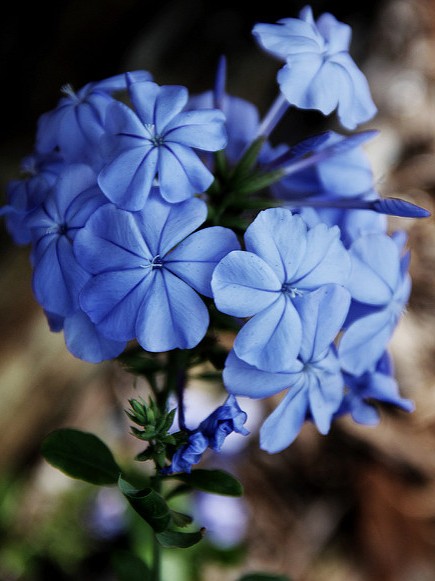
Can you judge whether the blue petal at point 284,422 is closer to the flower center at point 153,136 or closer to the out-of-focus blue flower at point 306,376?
the out-of-focus blue flower at point 306,376

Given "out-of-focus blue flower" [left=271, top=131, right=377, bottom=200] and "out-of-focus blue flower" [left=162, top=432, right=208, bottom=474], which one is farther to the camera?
"out-of-focus blue flower" [left=271, top=131, right=377, bottom=200]

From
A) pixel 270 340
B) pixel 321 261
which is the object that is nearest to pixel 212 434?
pixel 270 340

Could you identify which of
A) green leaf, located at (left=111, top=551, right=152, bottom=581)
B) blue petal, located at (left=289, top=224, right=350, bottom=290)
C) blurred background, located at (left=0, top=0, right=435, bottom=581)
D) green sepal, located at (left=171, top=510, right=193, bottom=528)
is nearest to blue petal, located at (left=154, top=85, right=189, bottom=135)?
blue petal, located at (left=289, top=224, right=350, bottom=290)

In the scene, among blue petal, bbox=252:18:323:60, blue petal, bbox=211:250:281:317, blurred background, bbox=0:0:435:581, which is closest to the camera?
blue petal, bbox=211:250:281:317

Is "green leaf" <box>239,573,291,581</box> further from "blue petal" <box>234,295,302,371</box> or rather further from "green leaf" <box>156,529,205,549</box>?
"blue petal" <box>234,295,302,371</box>

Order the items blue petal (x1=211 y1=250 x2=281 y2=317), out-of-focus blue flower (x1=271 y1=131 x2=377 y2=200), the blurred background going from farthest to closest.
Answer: the blurred background, out-of-focus blue flower (x1=271 y1=131 x2=377 y2=200), blue petal (x1=211 y1=250 x2=281 y2=317)

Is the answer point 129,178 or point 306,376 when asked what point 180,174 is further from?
point 306,376
